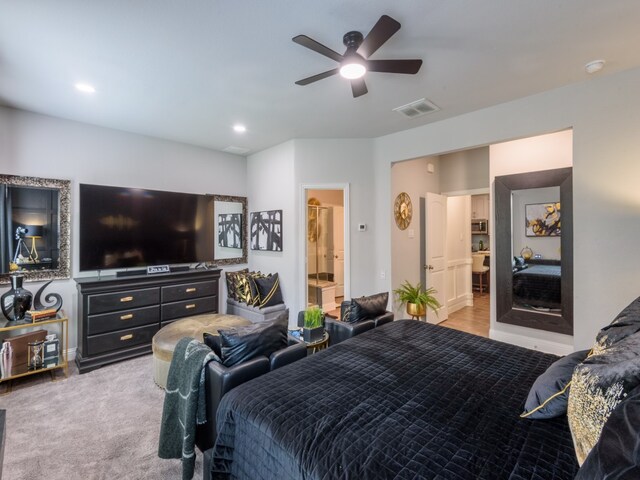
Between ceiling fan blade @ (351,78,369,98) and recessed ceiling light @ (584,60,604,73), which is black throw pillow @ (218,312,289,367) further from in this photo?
recessed ceiling light @ (584,60,604,73)

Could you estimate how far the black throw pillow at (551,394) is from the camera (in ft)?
4.19

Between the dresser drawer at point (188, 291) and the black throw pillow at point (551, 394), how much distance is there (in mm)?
3944

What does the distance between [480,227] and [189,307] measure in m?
7.39

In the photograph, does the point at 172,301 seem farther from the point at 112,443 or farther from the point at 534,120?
the point at 534,120

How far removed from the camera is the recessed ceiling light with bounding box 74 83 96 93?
2766mm

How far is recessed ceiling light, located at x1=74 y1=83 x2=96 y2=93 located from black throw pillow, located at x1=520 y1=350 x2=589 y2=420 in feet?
13.6

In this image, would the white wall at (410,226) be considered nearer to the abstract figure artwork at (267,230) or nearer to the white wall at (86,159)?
the abstract figure artwork at (267,230)

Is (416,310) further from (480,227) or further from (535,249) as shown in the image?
(480,227)

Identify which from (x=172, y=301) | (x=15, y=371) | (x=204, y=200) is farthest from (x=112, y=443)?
(x=204, y=200)

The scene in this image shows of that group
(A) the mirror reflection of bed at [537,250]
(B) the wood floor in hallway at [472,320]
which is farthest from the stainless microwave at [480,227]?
(A) the mirror reflection of bed at [537,250]

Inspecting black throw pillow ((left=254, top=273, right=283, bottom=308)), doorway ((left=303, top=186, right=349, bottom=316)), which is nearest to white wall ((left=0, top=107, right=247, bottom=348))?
black throw pillow ((left=254, top=273, right=283, bottom=308))

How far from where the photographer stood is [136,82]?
2.72 metres

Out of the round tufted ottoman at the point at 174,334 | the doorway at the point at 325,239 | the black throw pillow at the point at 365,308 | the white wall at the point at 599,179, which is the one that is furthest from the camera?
the doorway at the point at 325,239

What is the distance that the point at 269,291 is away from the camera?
4.48m
